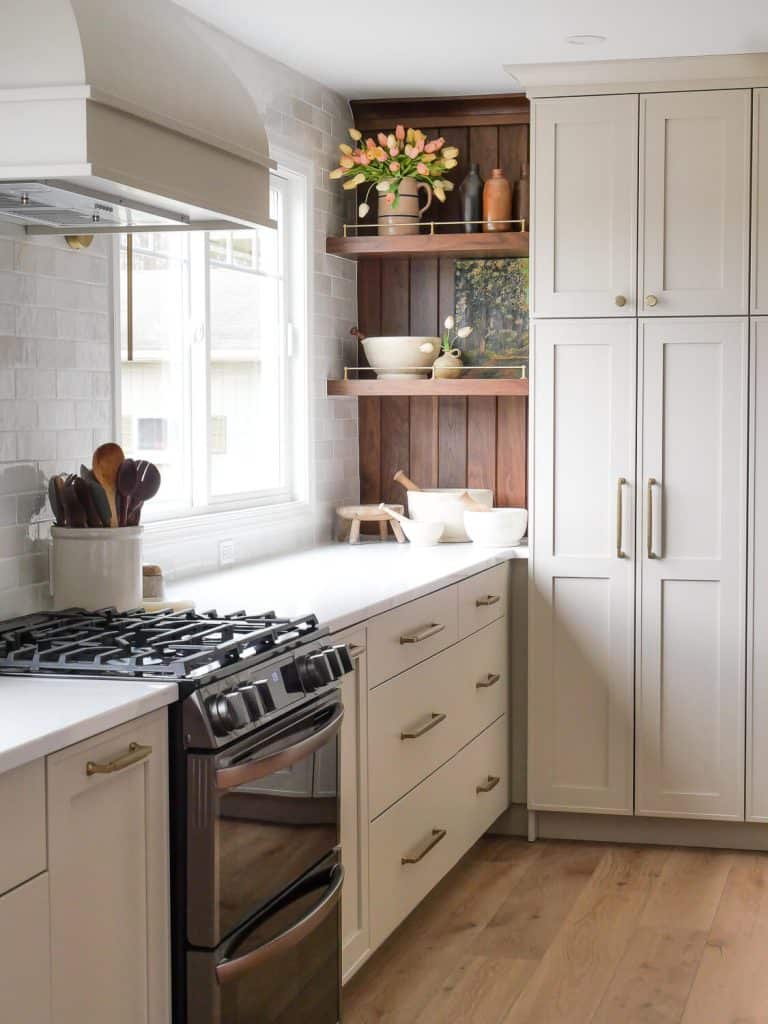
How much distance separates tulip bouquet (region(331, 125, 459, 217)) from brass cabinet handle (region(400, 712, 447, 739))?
5.71ft

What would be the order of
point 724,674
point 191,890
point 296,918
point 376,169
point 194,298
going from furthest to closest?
point 376,169
point 724,674
point 194,298
point 296,918
point 191,890

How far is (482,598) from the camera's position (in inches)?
157

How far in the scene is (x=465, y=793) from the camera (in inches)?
152

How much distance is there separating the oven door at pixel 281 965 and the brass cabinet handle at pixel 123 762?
389mm

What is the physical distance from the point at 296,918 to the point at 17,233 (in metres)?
1.53

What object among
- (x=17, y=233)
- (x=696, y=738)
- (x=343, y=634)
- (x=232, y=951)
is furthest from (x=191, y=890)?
(x=696, y=738)

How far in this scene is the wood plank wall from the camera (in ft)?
15.1

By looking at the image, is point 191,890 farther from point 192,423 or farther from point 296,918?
point 192,423

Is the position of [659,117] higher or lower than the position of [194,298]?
higher

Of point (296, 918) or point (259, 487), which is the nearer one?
point (296, 918)

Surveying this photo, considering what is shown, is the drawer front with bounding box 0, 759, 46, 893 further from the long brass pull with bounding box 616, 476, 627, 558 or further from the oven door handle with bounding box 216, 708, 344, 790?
the long brass pull with bounding box 616, 476, 627, 558

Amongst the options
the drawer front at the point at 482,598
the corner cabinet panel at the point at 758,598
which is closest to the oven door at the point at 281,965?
the drawer front at the point at 482,598

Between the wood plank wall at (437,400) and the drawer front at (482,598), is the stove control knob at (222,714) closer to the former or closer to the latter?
the drawer front at (482,598)

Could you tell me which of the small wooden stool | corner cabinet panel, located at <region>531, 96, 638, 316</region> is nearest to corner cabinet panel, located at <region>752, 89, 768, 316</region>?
corner cabinet panel, located at <region>531, 96, 638, 316</region>
